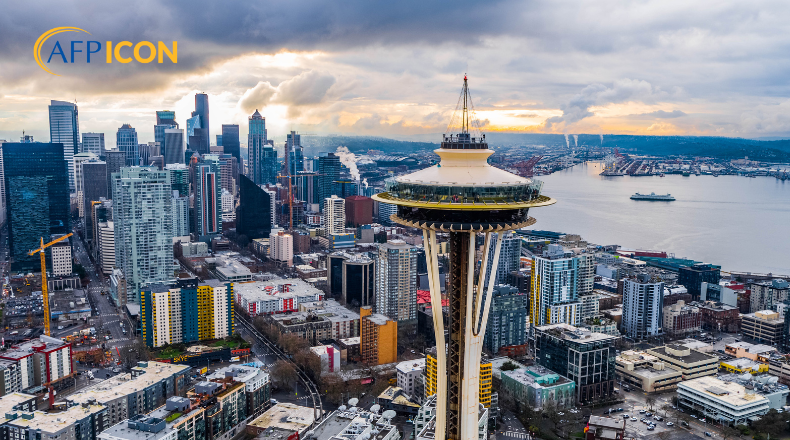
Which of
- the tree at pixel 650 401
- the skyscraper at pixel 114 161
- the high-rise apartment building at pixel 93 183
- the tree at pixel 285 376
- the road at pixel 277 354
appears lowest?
the tree at pixel 650 401

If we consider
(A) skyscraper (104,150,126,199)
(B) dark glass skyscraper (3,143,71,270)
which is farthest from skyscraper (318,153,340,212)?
(B) dark glass skyscraper (3,143,71,270)

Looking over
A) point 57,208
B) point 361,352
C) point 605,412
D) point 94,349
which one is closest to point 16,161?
point 57,208

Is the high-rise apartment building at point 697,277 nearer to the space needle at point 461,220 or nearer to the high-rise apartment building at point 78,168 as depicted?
the space needle at point 461,220

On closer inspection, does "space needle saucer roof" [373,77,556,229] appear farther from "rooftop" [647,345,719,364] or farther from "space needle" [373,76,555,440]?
"rooftop" [647,345,719,364]

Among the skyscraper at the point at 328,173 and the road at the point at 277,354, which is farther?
the skyscraper at the point at 328,173

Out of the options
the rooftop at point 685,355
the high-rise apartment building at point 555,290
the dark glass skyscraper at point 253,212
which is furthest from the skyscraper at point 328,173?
the rooftop at point 685,355

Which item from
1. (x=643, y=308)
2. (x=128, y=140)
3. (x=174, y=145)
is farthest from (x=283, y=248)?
(x=128, y=140)
